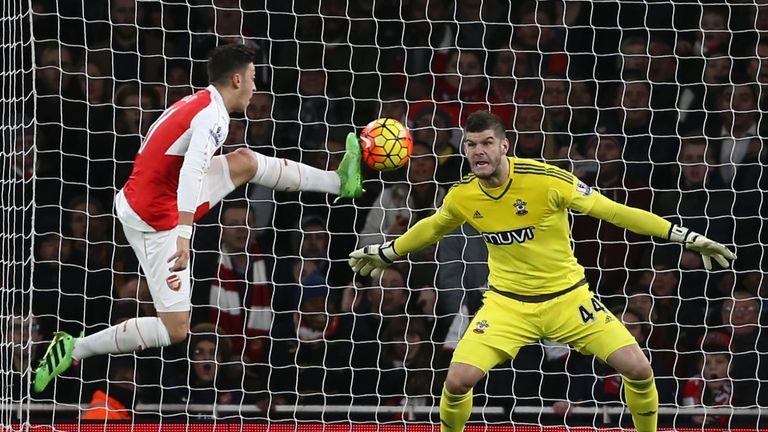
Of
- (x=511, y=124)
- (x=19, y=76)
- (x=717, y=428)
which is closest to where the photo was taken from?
(x=717, y=428)

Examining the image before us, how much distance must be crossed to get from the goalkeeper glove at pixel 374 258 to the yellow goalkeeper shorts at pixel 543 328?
1.65 ft

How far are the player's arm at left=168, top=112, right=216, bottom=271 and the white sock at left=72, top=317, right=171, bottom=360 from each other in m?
0.48

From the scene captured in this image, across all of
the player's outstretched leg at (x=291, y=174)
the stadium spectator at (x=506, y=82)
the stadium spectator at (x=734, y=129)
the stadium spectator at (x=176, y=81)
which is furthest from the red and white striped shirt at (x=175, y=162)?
the stadium spectator at (x=734, y=129)

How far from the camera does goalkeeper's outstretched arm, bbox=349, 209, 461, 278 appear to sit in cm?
604

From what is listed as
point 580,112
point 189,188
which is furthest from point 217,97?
point 580,112

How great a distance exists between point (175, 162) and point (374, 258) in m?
0.98

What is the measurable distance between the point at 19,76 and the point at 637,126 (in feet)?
11.7

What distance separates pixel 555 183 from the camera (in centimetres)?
588

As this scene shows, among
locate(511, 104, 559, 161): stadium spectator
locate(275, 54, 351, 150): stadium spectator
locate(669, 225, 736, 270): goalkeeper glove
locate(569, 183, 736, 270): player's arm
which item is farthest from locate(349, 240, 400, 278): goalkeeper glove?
locate(511, 104, 559, 161): stadium spectator

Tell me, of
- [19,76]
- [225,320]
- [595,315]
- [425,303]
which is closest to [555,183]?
[595,315]

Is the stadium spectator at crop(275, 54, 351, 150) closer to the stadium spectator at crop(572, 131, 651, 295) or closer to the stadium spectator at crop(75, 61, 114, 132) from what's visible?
the stadium spectator at crop(75, 61, 114, 132)

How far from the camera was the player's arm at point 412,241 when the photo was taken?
603 centimetres

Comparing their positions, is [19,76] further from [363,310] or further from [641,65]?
[641,65]

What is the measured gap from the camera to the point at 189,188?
5602 mm
